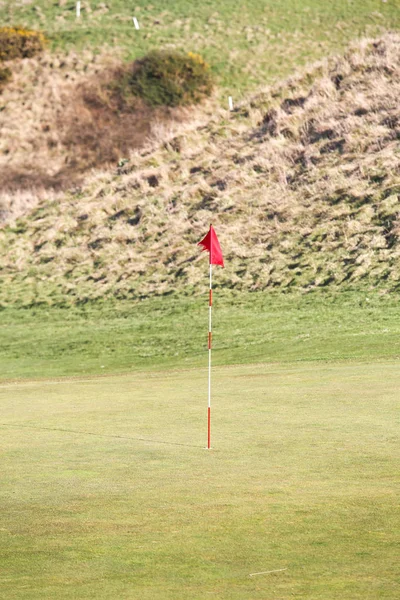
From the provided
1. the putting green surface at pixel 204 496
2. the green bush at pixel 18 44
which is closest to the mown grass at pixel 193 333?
the putting green surface at pixel 204 496

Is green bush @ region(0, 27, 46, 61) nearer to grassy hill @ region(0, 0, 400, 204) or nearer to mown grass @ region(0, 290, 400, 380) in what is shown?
grassy hill @ region(0, 0, 400, 204)

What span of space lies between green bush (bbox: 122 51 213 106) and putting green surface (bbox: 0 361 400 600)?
1932 inches

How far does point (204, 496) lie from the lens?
870 cm

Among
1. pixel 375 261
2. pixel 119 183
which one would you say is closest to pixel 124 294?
pixel 375 261

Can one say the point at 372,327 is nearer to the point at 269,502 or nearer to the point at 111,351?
the point at 111,351

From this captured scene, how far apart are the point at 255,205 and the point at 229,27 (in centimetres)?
3474

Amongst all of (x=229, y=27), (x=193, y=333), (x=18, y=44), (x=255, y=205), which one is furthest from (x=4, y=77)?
(x=193, y=333)

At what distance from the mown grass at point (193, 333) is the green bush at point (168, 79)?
2961cm

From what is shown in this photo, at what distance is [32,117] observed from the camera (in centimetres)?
6481

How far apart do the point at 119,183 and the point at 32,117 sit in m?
18.2

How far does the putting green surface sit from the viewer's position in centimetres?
616

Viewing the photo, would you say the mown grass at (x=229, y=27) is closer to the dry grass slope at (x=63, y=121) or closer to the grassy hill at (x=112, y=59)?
the grassy hill at (x=112, y=59)

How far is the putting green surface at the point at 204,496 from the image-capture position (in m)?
6.16

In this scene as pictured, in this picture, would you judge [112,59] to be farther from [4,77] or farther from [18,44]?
[4,77]
